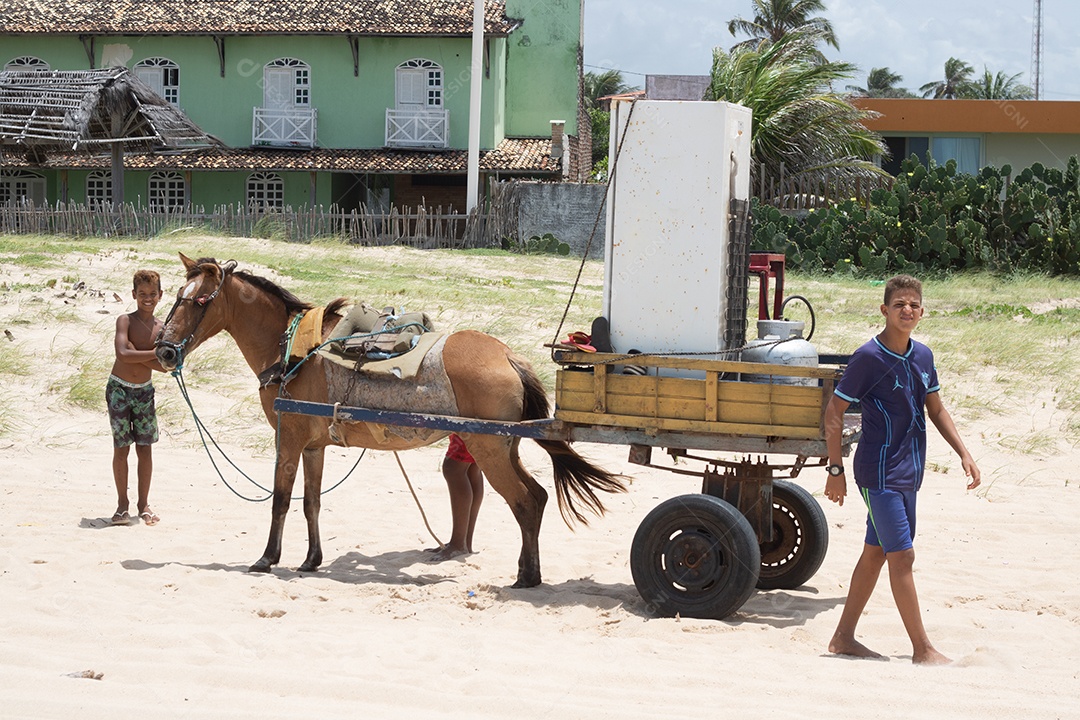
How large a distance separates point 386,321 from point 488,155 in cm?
2525

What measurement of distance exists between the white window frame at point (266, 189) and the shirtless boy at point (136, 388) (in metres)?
26.4

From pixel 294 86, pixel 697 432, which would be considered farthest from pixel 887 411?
pixel 294 86

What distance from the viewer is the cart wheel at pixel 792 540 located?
20.7 feet

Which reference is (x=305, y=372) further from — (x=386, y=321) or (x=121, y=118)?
(x=121, y=118)

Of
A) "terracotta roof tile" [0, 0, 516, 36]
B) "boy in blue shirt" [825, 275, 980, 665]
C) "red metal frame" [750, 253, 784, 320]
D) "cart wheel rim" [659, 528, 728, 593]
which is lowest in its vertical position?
"cart wheel rim" [659, 528, 728, 593]

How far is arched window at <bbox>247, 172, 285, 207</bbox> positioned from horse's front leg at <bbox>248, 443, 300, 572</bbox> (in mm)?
27271

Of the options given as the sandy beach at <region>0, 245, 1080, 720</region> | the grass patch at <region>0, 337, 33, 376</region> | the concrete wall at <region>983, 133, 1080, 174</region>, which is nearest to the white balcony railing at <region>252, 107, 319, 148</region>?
the concrete wall at <region>983, 133, 1080, 174</region>

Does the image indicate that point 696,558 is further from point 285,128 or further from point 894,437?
point 285,128

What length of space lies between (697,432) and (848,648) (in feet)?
4.01

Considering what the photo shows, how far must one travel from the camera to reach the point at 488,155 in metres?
31.4

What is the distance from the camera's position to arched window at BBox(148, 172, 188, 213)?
33094 millimetres

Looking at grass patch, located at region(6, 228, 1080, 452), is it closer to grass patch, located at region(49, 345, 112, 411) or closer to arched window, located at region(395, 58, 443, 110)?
grass patch, located at region(49, 345, 112, 411)

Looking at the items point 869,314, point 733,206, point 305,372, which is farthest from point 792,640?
point 869,314

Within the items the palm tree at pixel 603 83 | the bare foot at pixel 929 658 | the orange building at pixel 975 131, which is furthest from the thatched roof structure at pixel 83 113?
the palm tree at pixel 603 83
